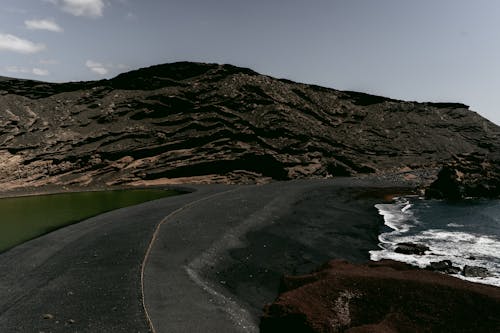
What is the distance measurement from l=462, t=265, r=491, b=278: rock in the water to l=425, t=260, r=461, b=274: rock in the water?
Result: 0.52 m

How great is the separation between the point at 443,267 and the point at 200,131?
56.4m

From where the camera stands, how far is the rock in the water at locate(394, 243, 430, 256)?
27.9m

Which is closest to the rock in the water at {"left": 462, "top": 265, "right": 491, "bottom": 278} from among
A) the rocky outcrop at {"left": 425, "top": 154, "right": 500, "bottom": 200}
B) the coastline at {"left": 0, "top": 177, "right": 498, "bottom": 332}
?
the coastline at {"left": 0, "top": 177, "right": 498, "bottom": 332}

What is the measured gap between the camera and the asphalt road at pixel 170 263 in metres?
16.5

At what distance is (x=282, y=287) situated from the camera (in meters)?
15.0

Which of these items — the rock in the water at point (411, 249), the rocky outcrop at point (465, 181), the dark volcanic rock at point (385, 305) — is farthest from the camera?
the rocky outcrop at point (465, 181)

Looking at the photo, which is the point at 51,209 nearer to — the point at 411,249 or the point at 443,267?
the point at 411,249

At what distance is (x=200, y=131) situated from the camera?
73875 mm

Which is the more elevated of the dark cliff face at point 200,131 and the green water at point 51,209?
the dark cliff face at point 200,131

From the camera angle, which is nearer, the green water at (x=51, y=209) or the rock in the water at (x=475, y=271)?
the rock in the water at (x=475, y=271)

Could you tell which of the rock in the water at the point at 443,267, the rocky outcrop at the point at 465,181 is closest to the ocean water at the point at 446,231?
the rock in the water at the point at 443,267

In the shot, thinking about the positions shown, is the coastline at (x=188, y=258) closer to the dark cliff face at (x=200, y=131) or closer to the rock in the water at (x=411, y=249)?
the rock in the water at (x=411, y=249)

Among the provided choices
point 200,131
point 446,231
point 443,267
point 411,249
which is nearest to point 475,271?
point 443,267

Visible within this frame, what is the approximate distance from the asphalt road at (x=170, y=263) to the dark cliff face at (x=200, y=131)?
29466mm
